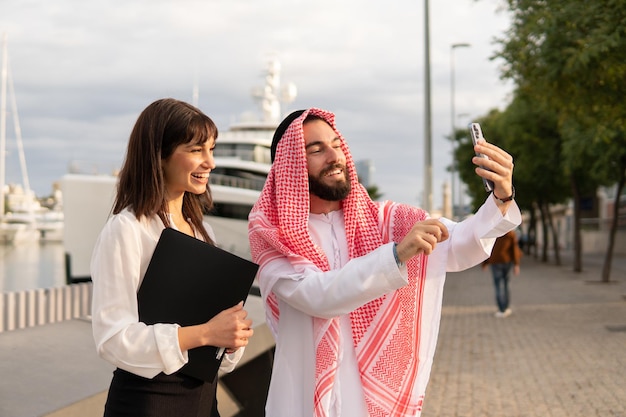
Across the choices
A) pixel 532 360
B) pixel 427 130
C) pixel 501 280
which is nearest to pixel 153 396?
pixel 532 360

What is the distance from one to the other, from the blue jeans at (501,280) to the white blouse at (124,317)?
13.0 metres

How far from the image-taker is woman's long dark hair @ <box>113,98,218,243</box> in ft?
8.78

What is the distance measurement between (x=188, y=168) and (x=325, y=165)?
0.55 metres

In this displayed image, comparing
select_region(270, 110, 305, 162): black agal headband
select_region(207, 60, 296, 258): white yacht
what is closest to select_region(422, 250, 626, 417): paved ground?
select_region(270, 110, 305, 162): black agal headband

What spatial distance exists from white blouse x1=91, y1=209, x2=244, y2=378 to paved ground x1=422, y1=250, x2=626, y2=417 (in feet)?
16.8

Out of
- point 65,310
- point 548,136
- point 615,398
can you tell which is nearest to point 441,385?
point 615,398

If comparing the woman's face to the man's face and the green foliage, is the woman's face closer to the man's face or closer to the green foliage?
the man's face

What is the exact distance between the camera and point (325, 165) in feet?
10.0

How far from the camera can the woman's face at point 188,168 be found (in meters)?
2.74

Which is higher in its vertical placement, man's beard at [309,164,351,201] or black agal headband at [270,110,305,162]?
black agal headband at [270,110,305,162]

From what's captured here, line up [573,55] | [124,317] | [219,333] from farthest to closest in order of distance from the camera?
[573,55], [219,333], [124,317]

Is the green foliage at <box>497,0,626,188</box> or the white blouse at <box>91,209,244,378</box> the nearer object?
the white blouse at <box>91,209,244,378</box>

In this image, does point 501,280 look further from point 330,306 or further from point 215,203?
point 215,203

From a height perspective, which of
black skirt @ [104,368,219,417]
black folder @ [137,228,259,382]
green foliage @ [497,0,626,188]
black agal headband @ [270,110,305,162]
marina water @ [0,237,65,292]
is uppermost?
green foliage @ [497,0,626,188]
